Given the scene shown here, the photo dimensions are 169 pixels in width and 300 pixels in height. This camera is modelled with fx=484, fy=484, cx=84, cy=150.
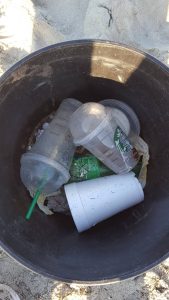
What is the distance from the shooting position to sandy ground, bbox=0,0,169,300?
5.41ft

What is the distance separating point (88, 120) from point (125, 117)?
16 cm

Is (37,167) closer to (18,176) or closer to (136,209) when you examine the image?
(18,176)

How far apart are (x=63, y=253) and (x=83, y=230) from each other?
105 mm

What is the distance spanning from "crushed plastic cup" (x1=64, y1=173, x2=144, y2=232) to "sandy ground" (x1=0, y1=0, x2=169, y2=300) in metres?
0.33

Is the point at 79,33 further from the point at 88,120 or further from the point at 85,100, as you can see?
the point at 88,120

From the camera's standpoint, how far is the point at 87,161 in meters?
1.48

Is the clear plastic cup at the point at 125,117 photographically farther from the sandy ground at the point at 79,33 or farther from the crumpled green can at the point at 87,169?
the sandy ground at the point at 79,33

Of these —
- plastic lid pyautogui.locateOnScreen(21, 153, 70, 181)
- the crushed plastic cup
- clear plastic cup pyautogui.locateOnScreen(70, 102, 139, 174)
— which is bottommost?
the crushed plastic cup

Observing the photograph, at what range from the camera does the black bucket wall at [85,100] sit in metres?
1.28

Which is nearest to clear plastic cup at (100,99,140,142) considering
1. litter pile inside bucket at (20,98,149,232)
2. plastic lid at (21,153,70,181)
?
litter pile inside bucket at (20,98,149,232)

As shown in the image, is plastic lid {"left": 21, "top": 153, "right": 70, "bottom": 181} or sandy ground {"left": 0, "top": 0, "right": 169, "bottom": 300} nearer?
plastic lid {"left": 21, "top": 153, "right": 70, "bottom": 181}

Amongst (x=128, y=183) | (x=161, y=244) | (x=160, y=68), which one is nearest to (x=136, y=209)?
(x=128, y=183)

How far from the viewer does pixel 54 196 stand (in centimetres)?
154

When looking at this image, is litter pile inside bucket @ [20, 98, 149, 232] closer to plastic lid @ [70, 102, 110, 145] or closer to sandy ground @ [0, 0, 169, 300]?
plastic lid @ [70, 102, 110, 145]
